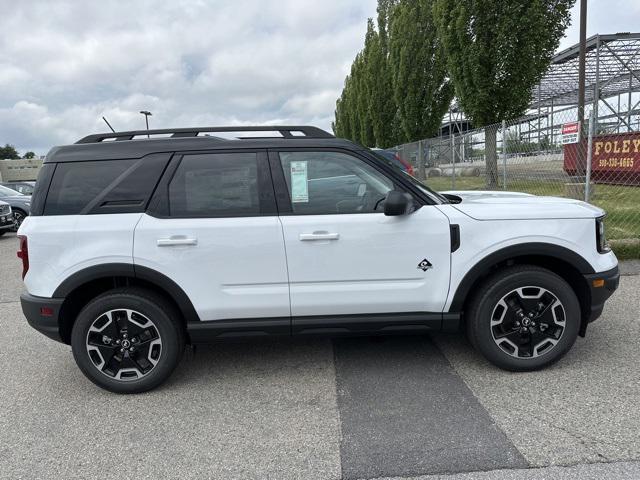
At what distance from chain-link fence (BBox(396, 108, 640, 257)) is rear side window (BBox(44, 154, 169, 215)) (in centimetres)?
665

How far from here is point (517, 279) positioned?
3.23m

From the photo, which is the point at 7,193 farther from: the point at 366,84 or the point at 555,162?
the point at 366,84

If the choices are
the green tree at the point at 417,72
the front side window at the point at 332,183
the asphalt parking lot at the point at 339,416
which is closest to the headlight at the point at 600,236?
the asphalt parking lot at the point at 339,416

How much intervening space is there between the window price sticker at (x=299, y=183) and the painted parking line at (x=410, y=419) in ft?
4.45

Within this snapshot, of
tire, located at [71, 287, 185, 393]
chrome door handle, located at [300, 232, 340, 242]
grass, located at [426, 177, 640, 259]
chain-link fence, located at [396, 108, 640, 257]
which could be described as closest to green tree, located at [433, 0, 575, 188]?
chain-link fence, located at [396, 108, 640, 257]

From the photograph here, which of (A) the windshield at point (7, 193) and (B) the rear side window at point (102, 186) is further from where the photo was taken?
(A) the windshield at point (7, 193)

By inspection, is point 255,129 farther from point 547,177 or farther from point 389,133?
point 389,133

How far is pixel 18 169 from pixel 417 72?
53.6m

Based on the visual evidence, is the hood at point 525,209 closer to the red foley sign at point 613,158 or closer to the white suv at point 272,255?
the white suv at point 272,255

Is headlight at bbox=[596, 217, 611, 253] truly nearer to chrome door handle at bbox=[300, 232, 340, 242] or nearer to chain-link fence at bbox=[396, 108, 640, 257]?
chrome door handle at bbox=[300, 232, 340, 242]

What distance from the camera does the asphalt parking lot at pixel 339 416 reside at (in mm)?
2457

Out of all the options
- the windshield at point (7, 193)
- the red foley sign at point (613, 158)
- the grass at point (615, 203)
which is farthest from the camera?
the windshield at point (7, 193)

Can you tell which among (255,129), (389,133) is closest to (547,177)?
(255,129)

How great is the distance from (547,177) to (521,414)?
8.61 meters
